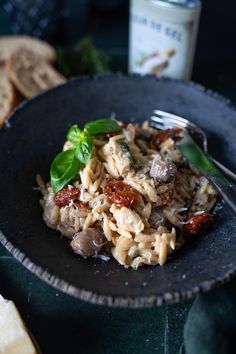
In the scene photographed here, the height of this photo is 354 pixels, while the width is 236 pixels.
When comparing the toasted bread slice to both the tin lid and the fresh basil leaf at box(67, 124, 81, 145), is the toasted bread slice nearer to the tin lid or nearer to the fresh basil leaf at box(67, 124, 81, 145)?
the fresh basil leaf at box(67, 124, 81, 145)

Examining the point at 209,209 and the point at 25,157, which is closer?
the point at 209,209

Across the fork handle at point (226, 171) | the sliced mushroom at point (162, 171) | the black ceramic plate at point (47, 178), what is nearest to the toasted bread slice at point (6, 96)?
the black ceramic plate at point (47, 178)

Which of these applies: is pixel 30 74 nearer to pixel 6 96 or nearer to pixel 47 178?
pixel 6 96

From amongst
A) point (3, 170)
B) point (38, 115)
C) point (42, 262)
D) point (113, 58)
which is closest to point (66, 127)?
point (38, 115)

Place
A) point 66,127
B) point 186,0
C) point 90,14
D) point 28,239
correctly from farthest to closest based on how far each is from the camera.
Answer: point 90,14 → point 186,0 → point 66,127 → point 28,239

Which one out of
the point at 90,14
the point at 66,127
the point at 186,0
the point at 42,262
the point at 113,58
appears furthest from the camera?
the point at 90,14

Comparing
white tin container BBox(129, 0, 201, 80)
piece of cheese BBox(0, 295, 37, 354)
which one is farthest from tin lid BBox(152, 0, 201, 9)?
piece of cheese BBox(0, 295, 37, 354)

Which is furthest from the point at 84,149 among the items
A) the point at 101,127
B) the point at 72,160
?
the point at 101,127

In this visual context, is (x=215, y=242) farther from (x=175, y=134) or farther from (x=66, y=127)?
(x=66, y=127)
